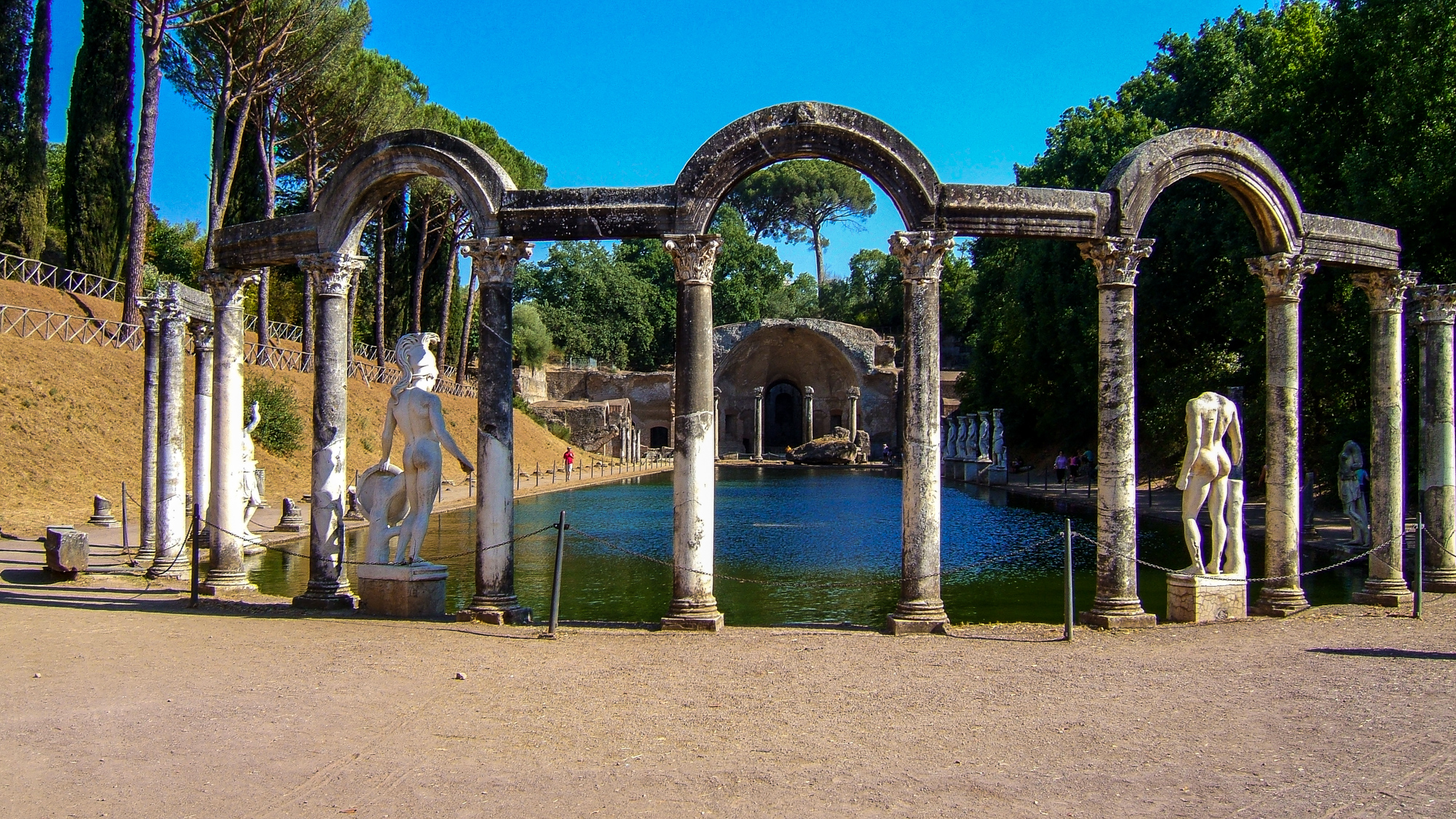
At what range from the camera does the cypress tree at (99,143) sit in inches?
1148

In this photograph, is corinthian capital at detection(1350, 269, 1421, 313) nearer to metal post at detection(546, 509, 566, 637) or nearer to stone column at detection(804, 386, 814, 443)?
metal post at detection(546, 509, 566, 637)

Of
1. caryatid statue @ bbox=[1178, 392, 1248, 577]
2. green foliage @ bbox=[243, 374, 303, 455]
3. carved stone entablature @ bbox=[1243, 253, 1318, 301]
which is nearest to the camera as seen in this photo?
caryatid statue @ bbox=[1178, 392, 1248, 577]

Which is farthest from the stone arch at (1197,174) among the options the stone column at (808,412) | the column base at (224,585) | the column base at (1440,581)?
the stone column at (808,412)

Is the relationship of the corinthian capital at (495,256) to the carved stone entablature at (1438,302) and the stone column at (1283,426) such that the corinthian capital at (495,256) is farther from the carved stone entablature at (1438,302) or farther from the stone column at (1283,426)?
the carved stone entablature at (1438,302)

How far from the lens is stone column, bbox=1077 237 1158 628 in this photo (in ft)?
30.3

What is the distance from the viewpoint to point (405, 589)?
9.40 meters

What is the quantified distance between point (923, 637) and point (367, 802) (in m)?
5.15

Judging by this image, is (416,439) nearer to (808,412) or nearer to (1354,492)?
(1354,492)

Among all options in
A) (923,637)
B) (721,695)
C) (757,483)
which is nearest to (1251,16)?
(757,483)

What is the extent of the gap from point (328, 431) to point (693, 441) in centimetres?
367

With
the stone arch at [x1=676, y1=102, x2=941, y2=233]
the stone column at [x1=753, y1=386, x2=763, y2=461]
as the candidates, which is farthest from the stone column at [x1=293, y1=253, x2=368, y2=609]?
the stone column at [x1=753, y1=386, x2=763, y2=461]

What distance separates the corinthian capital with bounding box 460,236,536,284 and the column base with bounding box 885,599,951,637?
180 inches

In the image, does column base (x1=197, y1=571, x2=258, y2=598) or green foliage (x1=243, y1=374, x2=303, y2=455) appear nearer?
column base (x1=197, y1=571, x2=258, y2=598)

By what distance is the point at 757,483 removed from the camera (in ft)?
118
